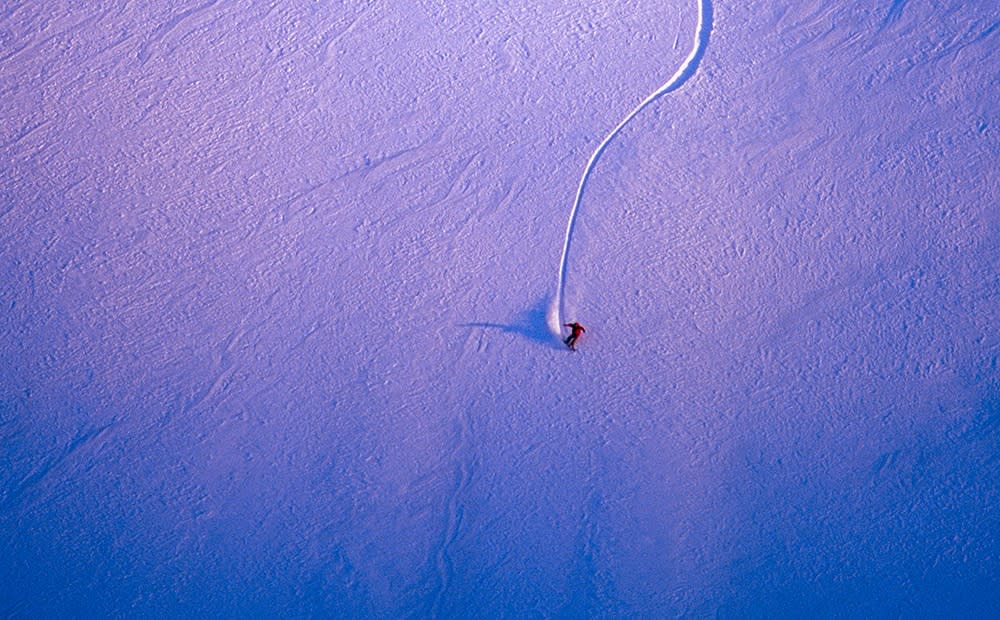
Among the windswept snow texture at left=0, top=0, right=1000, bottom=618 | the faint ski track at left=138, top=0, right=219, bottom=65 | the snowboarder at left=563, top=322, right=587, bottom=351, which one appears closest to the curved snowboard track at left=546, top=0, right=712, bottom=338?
the windswept snow texture at left=0, top=0, right=1000, bottom=618

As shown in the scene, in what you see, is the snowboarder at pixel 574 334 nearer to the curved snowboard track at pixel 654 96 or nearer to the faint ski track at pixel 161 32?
the curved snowboard track at pixel 654 96

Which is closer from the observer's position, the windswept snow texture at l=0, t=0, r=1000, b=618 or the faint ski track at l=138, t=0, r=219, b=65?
the windswept snow texture at l=0, t=0, r=1000, b=618

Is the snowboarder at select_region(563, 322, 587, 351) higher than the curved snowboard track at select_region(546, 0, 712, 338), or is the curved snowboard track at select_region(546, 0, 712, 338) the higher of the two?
the curved snowboard track at select_region(546, 0, 712, 338)

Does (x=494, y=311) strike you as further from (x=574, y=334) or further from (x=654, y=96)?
(x=654, y=96)

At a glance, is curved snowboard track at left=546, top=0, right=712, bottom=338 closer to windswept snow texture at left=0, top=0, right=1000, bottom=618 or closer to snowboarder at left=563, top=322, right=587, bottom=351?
windswept snow texture at left=0, top=0, right=1000, bottom=618

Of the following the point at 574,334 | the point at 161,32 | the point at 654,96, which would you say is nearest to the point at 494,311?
the point at 574,334

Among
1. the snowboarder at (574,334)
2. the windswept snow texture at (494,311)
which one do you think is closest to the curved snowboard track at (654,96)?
the windswept snow texture at (494,311)
